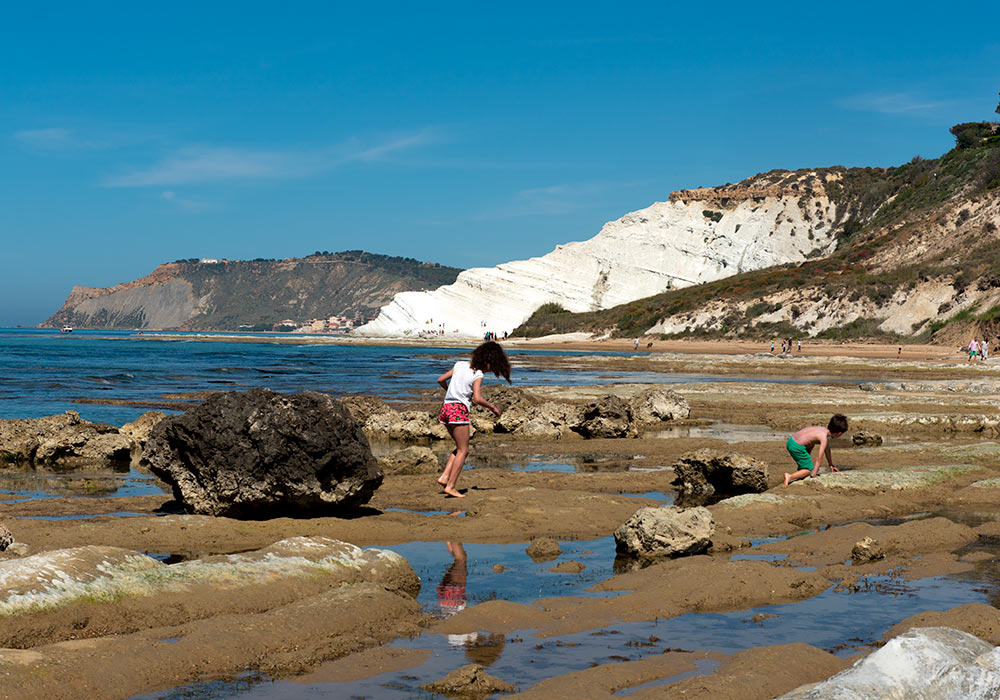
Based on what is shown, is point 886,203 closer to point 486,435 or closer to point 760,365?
point 760,365

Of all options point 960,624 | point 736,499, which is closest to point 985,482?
point 736,499

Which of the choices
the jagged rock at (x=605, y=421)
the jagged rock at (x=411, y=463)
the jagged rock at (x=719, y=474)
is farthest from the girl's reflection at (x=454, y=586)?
the jagged rock at (x=605, y=421)

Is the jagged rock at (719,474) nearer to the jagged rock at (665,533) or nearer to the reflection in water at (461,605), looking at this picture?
the jagged rock at (665,533)

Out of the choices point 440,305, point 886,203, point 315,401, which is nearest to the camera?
point 315,401

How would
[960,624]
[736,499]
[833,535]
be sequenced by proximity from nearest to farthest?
[960,624], [833,535], [736,499]

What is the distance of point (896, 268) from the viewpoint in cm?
7531

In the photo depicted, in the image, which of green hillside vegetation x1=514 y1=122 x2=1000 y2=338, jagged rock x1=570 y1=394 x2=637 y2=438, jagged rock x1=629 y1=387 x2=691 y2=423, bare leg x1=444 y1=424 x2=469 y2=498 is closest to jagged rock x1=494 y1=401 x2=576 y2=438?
jagged rock x1=570 y1=394 x2=637 y2=438

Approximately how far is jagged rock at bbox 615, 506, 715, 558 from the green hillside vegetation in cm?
6065

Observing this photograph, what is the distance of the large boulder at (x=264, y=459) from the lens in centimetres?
930

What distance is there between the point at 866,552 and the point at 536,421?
10.7m

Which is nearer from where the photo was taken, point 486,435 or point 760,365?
point 486,435

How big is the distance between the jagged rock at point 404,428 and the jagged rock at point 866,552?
10573 millimetres

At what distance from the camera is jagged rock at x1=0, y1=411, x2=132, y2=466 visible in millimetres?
13953

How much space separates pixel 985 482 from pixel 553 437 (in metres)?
8.18
